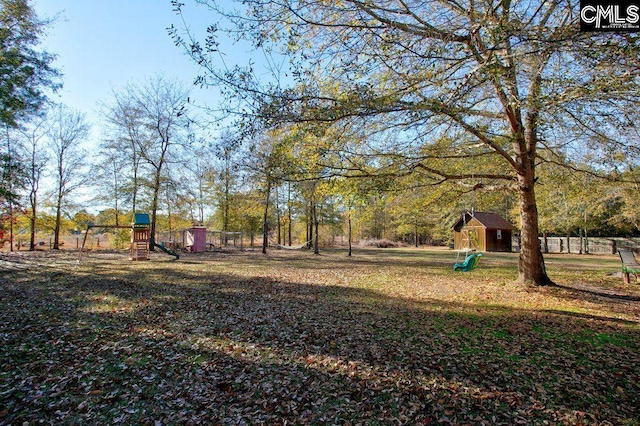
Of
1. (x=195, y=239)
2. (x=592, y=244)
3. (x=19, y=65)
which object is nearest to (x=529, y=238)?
(x=19, y=65)

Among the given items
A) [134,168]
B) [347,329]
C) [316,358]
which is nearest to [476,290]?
[347,329]

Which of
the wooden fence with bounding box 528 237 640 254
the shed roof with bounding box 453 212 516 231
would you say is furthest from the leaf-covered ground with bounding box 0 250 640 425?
the wooden fence with bounding box 528 237 640 254

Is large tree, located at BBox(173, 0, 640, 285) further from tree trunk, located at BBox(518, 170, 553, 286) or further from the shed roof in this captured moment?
the shed roof

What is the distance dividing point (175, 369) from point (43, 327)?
3.27m

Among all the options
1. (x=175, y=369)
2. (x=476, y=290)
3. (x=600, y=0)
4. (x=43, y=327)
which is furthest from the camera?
(x=476, y=290)

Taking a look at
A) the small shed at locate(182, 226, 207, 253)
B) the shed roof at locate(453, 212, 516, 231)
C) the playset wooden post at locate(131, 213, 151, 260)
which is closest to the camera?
the playset wooden post at locate(131, 213, 151, 260)

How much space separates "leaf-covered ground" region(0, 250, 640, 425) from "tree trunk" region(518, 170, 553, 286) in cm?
63

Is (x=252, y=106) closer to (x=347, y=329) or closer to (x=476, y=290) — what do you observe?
(x=347, y=329)

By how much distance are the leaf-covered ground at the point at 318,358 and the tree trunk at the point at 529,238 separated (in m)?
0.63

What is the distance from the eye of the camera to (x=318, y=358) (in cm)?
437

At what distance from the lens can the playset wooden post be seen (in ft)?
55.6

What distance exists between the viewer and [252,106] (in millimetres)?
4590

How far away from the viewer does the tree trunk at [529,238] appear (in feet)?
28.1

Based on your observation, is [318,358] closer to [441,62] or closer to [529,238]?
[441,62]
